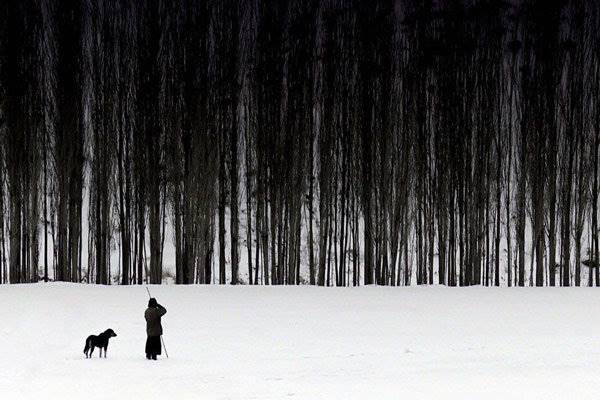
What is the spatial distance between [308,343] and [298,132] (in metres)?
11.2

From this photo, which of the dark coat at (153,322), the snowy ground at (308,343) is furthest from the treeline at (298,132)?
the dark coat at (153,322)

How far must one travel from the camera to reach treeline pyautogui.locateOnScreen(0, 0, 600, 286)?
21.8m

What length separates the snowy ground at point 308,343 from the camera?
28.0 feet

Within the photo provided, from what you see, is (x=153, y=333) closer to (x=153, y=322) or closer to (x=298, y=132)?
(x=153, y=322)

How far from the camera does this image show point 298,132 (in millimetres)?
23156

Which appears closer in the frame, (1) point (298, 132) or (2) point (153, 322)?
(2) point (153, 322)

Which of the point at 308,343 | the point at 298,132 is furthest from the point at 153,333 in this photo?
the point at 298,132

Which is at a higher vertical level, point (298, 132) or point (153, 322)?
point (298, 132)

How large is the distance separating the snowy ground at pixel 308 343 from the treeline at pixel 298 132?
207 cm

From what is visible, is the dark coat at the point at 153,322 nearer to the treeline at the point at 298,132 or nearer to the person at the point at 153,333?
the person at the point at 153,333

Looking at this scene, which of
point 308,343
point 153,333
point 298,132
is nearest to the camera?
point 153,333

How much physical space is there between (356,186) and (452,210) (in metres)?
2.80

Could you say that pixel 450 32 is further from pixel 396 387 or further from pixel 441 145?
pixel 396 387

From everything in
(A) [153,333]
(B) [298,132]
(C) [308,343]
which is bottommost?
(C) [308,343]
